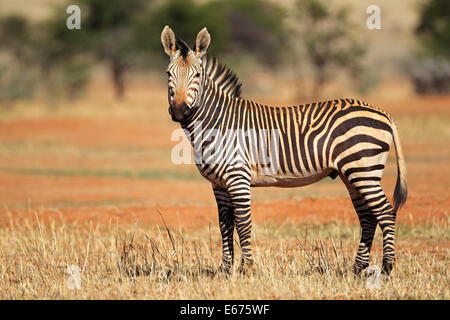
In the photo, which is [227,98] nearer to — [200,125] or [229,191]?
[200,125]

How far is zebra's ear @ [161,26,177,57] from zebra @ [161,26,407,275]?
1cm

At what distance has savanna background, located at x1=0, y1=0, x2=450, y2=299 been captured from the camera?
23.6 ft

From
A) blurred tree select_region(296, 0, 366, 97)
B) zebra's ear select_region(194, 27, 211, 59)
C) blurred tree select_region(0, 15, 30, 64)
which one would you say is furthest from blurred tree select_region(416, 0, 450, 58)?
zebra's ear select_region(194, 27, 211, 59)

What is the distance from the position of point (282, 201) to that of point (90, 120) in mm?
15978

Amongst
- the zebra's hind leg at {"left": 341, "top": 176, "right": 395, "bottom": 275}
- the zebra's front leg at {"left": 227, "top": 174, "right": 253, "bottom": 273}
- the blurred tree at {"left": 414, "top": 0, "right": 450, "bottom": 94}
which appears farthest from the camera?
the blurred tree at {"left": 414, "top": 0, "right": 450, "bottom": 94}

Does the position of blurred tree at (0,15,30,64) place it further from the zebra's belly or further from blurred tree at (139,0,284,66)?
the zebra's belly

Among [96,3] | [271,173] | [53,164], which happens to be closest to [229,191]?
[271,173]

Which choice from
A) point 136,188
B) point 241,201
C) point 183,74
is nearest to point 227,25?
point 136,188

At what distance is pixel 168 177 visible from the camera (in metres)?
18.0

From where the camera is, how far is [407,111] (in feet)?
91.2

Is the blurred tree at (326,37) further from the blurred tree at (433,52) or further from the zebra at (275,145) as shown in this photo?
the zebra at (275,145)

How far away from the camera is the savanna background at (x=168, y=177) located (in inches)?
284

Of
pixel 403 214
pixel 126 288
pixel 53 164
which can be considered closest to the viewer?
pixel 126 288

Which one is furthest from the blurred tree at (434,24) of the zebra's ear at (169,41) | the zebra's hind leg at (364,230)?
the zebra's ear at (169,41)
